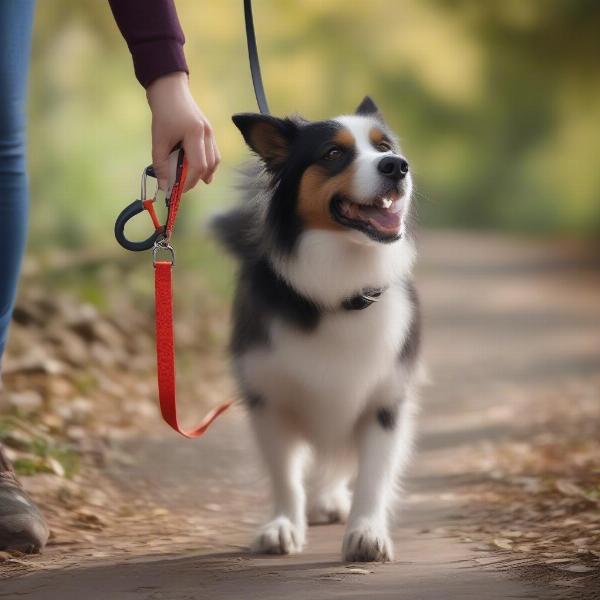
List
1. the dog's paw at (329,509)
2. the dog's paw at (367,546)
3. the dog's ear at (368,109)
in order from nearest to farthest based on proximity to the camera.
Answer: the dog's paw at (367,546) → the dog's ear at (368,109) → the dog's paw at (329,509)

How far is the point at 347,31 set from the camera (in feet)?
51.1

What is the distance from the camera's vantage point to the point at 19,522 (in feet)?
9.75

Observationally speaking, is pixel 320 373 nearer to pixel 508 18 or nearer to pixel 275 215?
pixel 275 215

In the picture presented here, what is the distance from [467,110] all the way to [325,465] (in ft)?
55.9

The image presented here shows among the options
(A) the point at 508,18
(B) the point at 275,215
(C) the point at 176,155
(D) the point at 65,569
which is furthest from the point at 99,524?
(A) the point at 508,18

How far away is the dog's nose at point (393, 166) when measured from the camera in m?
3.02

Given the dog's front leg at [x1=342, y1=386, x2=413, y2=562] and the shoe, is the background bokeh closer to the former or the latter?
the dog's front leg at [x1=342, y1=386, x2=413, y2=562]

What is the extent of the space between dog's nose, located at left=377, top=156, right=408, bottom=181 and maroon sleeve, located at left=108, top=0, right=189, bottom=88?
65cm

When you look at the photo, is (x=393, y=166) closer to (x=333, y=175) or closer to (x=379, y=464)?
(x=333, y=175)

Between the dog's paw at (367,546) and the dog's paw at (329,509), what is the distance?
27.3 inches

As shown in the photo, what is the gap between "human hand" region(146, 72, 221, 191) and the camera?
2.65 metres

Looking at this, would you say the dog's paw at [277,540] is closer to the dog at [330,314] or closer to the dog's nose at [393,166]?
the dog at [330,314]

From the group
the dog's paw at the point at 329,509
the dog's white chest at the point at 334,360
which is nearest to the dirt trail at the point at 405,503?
the dog's paw at the point at 329,509

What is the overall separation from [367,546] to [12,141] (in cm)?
139
